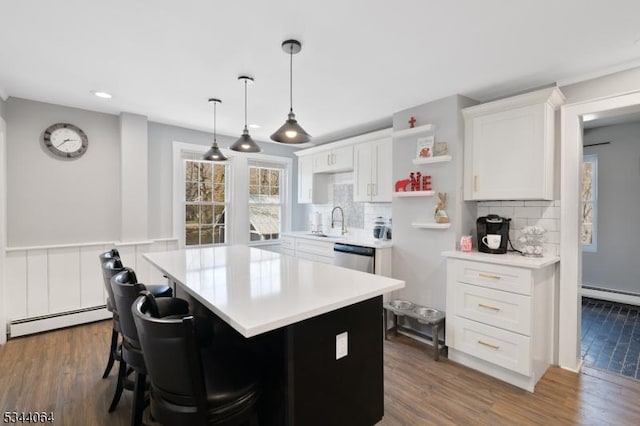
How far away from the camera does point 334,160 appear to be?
466 centimetres

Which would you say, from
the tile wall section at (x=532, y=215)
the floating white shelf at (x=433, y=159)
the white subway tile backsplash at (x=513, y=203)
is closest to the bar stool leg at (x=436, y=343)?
the tile wall section at (x=532, y=215)

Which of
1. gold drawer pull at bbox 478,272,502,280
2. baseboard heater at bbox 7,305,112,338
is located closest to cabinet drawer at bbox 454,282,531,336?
gold drawer pull at bbox 478,272,502,280

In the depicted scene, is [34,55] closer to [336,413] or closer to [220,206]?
[220,206]

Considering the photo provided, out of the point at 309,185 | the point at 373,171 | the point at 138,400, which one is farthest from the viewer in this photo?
the point at 309,185

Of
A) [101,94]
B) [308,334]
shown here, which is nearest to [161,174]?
[101,94]

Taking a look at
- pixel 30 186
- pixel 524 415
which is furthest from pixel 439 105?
pixel 30 186

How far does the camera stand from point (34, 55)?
2.37 m

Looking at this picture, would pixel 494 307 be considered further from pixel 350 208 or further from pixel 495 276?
pixel 350 208

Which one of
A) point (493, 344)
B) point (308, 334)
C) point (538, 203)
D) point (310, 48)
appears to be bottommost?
point (493, 344)

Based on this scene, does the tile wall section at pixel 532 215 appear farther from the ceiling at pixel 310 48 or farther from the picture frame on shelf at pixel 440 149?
the ceiling at pixel 310 48

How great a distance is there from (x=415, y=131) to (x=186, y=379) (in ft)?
9.81

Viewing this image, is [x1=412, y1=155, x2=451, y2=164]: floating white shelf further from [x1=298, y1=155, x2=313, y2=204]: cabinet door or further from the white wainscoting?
the white wainscoting

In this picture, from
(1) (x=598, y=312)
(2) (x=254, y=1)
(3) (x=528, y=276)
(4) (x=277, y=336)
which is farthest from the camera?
(1) (x=598, y=312)

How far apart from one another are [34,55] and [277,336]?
110 inches
